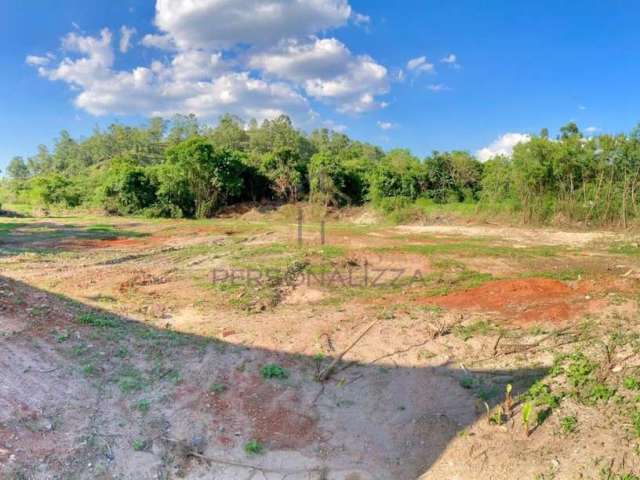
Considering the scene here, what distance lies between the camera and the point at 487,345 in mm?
5086

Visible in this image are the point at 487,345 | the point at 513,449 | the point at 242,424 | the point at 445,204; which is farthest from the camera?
the point at 445,204

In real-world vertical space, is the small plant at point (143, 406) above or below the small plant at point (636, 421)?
below

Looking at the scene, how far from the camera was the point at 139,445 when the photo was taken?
340 centimetres

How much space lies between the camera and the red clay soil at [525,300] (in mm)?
5914

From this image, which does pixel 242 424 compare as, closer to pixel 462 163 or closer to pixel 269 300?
pixel 269 300

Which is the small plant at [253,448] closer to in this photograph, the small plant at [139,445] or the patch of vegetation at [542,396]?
the small plant at [139,445]

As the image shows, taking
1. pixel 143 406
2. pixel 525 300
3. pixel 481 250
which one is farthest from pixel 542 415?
pixel 481 250

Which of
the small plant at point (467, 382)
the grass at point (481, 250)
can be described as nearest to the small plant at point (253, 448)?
the small plant at point (467, 382)

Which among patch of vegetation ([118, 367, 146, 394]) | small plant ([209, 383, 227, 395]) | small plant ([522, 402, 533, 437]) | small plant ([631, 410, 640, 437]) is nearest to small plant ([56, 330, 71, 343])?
patch of vegetation ([118, 367, 146, 394])

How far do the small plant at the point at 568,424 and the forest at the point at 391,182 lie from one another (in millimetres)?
13095

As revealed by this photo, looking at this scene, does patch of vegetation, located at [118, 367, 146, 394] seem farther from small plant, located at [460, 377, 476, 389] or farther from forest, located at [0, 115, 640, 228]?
forest, located at [0, 115, 640, 228]

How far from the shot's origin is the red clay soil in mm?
5914

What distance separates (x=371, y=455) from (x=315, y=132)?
169 ft

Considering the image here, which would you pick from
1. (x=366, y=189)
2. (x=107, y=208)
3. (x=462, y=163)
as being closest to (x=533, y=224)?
(x=462, y=163)
